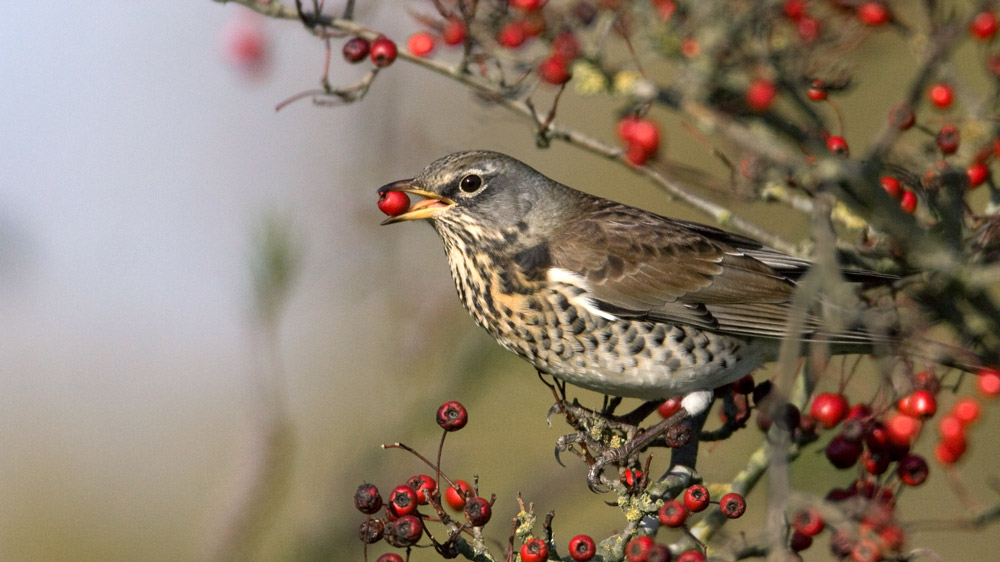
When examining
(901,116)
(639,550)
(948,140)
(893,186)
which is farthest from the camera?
(893,186)

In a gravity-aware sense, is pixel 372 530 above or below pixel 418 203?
below

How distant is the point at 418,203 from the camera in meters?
3.54

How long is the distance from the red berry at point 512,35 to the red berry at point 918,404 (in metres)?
1.43

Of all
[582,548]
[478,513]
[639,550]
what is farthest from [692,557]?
[478,513]

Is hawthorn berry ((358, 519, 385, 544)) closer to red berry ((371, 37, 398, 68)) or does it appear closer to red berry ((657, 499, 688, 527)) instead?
red berry ((657, 499, 688, 527))

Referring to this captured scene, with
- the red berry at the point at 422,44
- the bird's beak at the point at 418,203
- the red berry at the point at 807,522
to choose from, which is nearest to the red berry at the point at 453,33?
the red berry at the point at 422,44

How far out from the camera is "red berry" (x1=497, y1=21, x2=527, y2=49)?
2.76m

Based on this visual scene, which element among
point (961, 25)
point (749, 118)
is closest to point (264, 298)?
point (749, 118)

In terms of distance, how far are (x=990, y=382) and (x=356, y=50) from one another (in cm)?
193

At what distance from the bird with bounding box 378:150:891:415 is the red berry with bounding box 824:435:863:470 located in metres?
0.52

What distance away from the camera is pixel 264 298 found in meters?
2.74

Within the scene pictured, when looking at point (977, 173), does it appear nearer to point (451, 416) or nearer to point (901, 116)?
point (901, 116)

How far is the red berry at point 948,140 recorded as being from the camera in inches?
114

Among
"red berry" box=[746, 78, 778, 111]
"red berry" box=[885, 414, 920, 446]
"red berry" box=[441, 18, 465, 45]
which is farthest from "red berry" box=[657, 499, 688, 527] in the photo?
"red berry" box=[441, 18, 465, 45]
